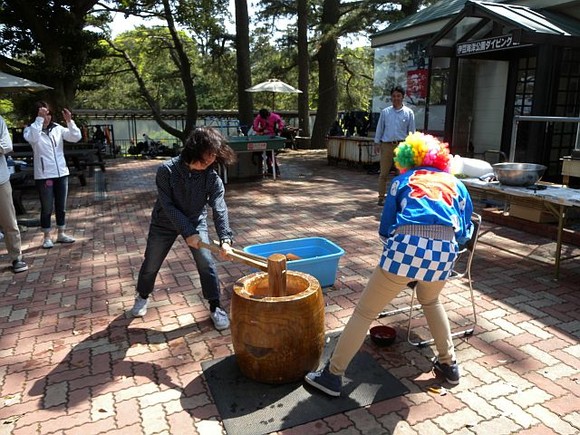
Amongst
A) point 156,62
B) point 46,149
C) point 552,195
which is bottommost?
point 552,195

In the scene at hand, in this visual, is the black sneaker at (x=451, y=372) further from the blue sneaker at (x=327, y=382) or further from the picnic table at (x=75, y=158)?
the picnic table at (x=75, y=158)

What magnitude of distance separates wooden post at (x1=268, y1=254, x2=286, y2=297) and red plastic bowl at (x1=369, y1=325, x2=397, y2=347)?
0.95 meters

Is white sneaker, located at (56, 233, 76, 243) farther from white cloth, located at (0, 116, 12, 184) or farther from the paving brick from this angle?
the paving brick

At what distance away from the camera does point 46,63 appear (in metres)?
13.8

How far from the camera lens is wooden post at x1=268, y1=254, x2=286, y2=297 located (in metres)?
2.93

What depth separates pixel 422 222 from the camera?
2512 millimetres

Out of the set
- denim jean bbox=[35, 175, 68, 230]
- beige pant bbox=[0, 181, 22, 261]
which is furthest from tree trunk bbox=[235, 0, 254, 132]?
beige pant bbox=[0, 181, 22, 261]

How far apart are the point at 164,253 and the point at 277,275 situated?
4.20 feet

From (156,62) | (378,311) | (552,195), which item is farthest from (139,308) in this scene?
(156,62)

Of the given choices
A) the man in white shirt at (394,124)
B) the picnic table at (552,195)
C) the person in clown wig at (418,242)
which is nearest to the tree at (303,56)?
the man in white shirt at (394,124)

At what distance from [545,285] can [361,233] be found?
2.48 metres

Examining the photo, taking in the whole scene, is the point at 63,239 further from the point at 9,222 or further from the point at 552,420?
the point at 552,420

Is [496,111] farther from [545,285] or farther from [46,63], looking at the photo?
[46,63]

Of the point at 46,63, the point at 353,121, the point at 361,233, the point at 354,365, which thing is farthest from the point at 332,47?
the point at 354,365
